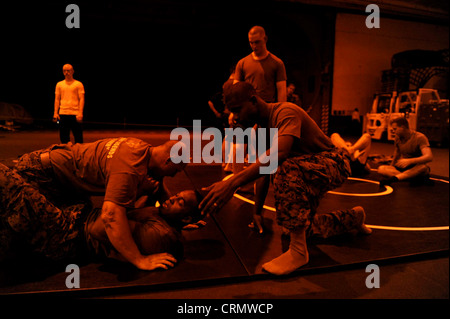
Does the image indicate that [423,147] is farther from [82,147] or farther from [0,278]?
[0,278]

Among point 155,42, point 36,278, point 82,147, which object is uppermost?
point 155,42

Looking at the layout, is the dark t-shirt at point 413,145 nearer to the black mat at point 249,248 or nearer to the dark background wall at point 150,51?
the black mat at point 249,248

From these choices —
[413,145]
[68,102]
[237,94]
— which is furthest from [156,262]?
[68,102]

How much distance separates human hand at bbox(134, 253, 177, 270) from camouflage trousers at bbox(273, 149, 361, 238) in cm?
73

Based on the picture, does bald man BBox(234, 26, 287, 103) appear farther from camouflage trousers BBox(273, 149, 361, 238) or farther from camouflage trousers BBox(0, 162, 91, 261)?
camouflage trousers BBox(0, 162, 91, 261)

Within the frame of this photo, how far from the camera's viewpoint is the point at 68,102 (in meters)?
5.44

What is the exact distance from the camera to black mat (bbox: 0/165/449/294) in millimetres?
1885

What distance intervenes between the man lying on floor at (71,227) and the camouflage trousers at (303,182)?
567 mm

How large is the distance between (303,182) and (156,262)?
41.3 inches

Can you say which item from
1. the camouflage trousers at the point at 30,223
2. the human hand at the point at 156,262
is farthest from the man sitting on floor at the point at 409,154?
the camouflage trousers at the point at 30,223

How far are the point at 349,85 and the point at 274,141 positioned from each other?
12392 mm

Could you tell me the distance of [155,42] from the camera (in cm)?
1379

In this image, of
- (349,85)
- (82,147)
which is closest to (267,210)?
(82,147)

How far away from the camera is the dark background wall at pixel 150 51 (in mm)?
11227
